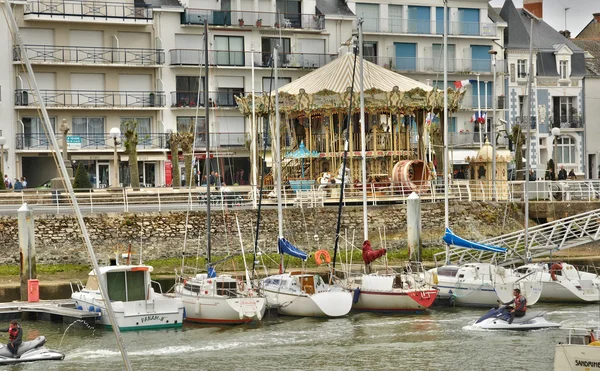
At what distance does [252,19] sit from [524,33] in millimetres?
20446

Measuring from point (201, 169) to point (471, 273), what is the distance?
3334cm

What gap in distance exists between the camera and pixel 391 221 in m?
54.3

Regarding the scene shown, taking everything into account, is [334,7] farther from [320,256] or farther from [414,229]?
[320,256]

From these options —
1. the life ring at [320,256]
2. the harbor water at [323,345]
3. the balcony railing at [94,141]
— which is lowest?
the harbor water at [323,345]

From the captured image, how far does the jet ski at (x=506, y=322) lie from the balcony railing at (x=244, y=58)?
37963 millimetres

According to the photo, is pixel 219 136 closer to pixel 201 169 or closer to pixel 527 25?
pixel 201 169

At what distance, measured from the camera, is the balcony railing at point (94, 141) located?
2790 inches

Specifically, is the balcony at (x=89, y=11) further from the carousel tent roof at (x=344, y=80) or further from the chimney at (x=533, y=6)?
the chimney at (x=533, y=6)

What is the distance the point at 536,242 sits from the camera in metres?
49.3

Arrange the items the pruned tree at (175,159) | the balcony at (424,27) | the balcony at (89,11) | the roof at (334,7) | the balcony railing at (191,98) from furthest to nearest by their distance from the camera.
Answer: the balcony at (424,27)
the roof at (334,7)
the balcony railing at (191,98)
the balcony at (89,11)
the pruned tree at (175,159)

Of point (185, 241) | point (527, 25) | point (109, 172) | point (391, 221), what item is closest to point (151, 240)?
point (185, 241)

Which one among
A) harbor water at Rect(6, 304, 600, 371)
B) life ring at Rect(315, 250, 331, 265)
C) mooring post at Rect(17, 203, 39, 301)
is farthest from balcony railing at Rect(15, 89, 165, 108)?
harbor water at Rect(6, 304, 600, 371)

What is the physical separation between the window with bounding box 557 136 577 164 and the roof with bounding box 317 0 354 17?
56.9 feet

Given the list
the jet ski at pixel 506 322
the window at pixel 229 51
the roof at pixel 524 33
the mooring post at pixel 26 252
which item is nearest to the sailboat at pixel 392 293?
the jet ski at pixel 506 322
